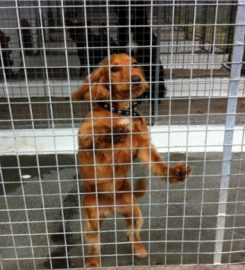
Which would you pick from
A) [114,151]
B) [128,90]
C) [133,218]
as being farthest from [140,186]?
[128,90]

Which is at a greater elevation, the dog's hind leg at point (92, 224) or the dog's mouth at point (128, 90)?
the dog's mouth at point (128, 90)

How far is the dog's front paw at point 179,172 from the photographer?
2.25m

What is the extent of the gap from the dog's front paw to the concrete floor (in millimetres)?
80

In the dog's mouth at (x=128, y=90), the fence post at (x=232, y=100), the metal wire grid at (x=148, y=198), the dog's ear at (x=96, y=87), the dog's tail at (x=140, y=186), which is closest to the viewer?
the fence post at (x=232, y=100)

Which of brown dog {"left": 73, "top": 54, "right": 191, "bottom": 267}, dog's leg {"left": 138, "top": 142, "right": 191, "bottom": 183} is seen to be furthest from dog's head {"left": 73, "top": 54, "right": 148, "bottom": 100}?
dog's leg {"left": 138, "top": 142, "right": 191, "bottom": 183}

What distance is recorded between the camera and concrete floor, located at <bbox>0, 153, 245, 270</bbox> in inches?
87.3

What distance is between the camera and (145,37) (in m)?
4.76

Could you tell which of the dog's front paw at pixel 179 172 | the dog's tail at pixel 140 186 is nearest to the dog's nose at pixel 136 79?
the dog's front paw at pixel 179 172

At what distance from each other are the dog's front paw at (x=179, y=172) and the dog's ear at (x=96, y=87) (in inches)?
24.5

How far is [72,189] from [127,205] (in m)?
1.38

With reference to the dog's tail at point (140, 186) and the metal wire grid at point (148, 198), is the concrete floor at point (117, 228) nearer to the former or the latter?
the metal wire grid at point (148, 198)

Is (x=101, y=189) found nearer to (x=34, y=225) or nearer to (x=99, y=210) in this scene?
(x=99, y=210)

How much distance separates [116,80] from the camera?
2.19m

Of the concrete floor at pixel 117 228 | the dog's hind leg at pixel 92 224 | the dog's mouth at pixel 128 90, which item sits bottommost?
the concrete floor at pixel 117 228
